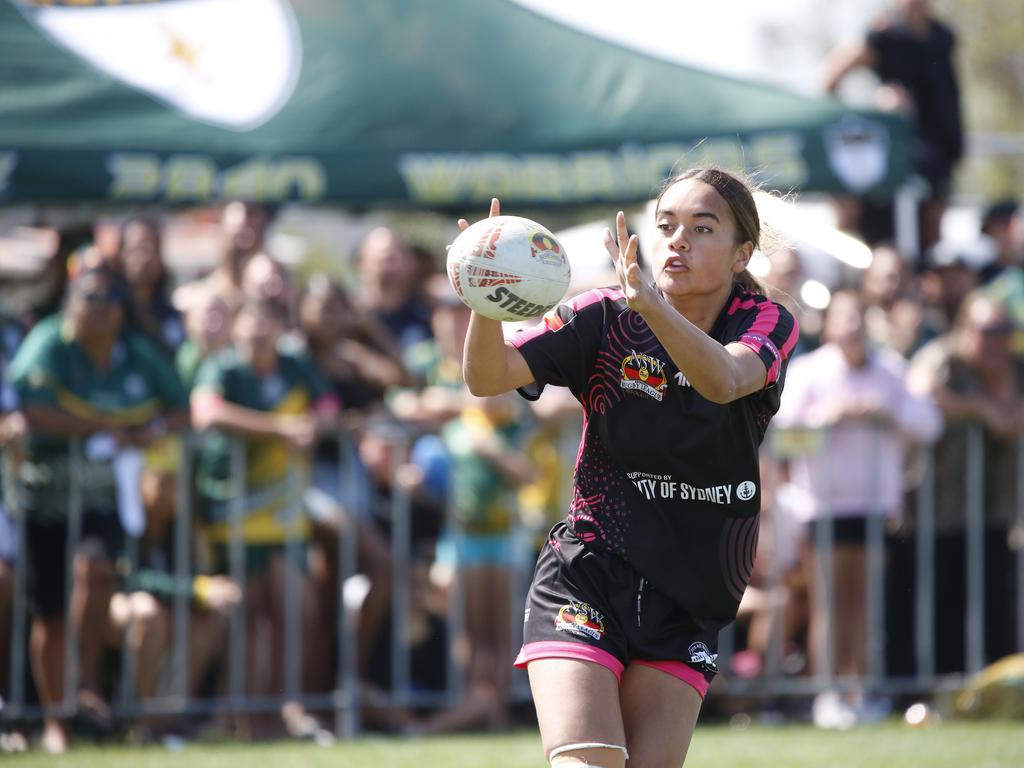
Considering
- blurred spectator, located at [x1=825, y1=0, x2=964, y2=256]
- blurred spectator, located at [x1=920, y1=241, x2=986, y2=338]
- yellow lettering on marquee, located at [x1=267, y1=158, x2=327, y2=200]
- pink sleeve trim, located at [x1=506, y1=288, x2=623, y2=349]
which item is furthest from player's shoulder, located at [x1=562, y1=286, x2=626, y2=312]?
blurred spectator, located at [x1=825, y1=0, x2=964, y2=256]

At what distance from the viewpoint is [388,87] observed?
9.79m

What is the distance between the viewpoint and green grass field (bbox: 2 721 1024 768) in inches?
288

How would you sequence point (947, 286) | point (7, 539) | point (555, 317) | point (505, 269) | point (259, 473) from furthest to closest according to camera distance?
point (947, 286) → point (259, 473) → point (7, 539) → point (555, 317) → point (505, 269)

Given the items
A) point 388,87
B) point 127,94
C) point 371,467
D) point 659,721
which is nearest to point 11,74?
point 127,94

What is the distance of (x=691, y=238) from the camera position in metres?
4.46

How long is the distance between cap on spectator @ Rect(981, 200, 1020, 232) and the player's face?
6932mm

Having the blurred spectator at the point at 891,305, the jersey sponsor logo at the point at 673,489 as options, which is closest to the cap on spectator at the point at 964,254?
the blurred spectator at the point at 891,305

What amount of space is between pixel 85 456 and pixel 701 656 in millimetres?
4483

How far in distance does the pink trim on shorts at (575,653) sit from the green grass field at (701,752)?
2.93 meters

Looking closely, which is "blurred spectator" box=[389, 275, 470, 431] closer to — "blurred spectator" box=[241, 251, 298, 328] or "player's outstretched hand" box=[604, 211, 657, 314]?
"blurred spectator" box=[241, 251, 298, 328]

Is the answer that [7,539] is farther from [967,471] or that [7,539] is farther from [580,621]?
[967,471]

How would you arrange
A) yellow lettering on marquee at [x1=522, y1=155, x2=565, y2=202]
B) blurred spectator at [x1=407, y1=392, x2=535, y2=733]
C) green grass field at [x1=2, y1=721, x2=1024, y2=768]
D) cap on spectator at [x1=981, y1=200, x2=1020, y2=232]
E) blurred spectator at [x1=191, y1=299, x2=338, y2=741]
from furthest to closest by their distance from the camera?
cap on spectator at [x1=981, y1=200, x2=1020, y2=232]
yellow lettering on marquee at [x1=522, y1=155, x2=565, y2=202]
blurred spectator at [x1=407, y1=392, x2=535, y2=733]
blurred spectator at [x1=191, y1=299, x2=338, y2=741]
green grass field at [x1=2, y1=721, x2=1024, y2=768]

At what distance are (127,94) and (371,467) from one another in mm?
2612

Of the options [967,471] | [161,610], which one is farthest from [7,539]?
[967,471]
